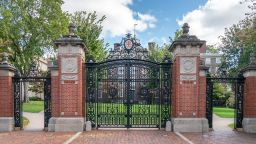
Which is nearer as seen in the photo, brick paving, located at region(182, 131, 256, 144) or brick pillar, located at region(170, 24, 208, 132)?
brick paving, located at region(182, 131, 256, 144)

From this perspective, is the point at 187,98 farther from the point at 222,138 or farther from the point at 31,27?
the point at 31,27

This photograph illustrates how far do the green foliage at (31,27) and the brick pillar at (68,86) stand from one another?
1663cm

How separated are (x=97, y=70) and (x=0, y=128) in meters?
4.42

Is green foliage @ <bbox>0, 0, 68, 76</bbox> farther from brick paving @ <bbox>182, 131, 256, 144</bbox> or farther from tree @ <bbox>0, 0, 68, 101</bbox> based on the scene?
brick paving @ <bbox>182, 131, 256, 144</bbox>

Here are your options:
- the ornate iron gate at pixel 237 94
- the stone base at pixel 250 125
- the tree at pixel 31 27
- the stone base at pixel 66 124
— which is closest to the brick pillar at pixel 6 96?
the stone base at pixel 66 124

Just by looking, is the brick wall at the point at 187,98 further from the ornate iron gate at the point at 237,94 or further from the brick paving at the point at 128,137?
the brick paving at the point at 128,137

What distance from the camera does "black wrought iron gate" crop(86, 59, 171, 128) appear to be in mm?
15453

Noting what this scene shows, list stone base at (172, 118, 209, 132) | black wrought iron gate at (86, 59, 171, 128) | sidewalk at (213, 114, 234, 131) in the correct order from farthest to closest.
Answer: sidewalk at (213, 114, 234, 131) → black wrought iron gate at (86, 59, 171, 128) → stone base at (172, 118, 209, 132)

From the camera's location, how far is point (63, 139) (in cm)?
1242

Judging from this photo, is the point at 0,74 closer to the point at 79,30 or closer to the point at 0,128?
the point at 0,128

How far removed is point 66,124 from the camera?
48.5 ft

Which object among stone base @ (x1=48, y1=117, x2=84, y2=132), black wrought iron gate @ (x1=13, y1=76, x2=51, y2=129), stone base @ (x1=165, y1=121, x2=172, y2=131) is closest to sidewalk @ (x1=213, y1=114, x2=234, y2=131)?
stone base @ (x1=165, y1=121, x2=172, y2=131)

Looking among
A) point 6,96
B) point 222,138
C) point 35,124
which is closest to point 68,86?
point 6,96

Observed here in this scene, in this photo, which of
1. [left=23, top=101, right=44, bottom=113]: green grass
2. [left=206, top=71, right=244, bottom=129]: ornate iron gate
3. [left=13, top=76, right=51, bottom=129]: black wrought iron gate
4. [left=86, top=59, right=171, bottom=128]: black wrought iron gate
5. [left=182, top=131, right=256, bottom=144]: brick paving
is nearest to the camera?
[left=182, top=131, right=256, bottom=144]: brick paving
